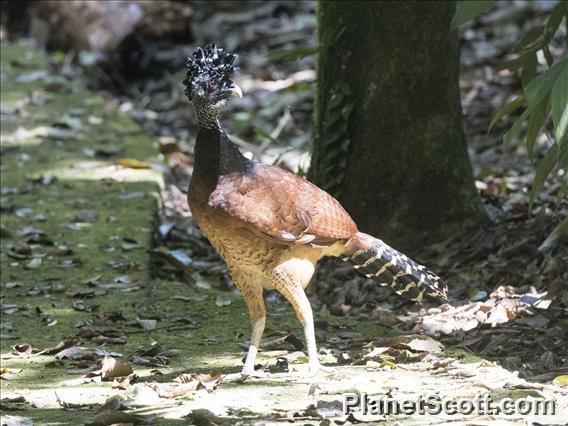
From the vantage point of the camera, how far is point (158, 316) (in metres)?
6.04

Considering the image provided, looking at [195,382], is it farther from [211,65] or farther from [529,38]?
[529,38]

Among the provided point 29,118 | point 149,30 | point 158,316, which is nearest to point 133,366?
point 158,316

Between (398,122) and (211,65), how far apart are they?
6.92ft

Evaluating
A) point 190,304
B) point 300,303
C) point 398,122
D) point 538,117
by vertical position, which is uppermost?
point 538,117

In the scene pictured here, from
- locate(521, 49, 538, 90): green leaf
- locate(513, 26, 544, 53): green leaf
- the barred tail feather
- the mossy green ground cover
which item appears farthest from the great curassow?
locate(513, 26, 544, 53): green leaf

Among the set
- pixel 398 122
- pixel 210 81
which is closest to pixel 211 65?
pixel 210 81

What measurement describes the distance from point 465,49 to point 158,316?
6590 mm

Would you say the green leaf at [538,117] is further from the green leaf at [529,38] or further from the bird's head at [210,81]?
the bird's head at [210,81]

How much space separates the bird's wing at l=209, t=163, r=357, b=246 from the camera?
466cm

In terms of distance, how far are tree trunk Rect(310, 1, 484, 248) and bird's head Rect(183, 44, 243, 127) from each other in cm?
195

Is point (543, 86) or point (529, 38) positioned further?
point (529, 38)

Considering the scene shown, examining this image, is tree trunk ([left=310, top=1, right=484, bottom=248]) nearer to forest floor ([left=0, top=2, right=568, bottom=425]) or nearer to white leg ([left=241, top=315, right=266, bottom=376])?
forest floor ([left=0, top=2, right=568, bottom=425])

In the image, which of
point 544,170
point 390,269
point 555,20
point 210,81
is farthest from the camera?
point 555,20

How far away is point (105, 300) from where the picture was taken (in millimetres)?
→ 6316
